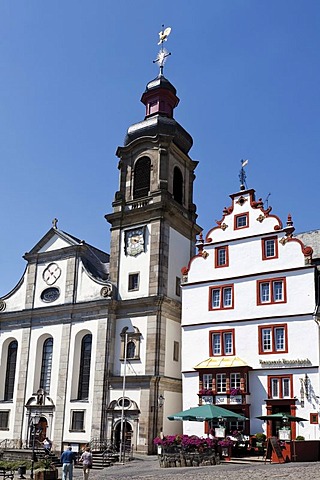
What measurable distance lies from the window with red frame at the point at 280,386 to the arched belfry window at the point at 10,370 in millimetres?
21490

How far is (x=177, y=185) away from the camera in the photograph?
46.0 meters

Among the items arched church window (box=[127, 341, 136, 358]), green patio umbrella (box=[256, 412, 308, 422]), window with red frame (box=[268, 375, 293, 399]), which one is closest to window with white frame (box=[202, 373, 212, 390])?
window with red frame (box=[268, 375, 293, 399])

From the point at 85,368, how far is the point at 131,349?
4.31 m

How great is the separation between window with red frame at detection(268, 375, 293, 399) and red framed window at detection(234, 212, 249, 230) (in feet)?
30.5

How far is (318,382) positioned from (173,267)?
14093 mm

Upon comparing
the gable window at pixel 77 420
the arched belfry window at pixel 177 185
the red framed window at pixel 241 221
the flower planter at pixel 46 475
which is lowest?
the flower planter at pixel 46 475

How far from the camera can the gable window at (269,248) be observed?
3547cm

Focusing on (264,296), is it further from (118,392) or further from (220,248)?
(118,392)

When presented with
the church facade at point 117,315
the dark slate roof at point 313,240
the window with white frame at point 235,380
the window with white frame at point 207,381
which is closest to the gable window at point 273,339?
the window with white frame at point 235,380

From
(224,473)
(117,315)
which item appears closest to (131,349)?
(117,315)

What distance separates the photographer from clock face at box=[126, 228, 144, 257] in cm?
4238

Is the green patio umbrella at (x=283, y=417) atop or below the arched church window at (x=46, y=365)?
below

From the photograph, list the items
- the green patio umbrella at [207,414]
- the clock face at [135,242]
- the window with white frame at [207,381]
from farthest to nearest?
the clock face at [135,242] → the window with white frame at [207,381] → the green patio umbrella at [207,414]

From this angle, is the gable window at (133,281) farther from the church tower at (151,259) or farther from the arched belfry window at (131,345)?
the arched belfry window at (131,345)
